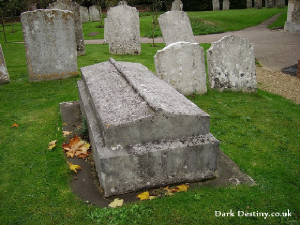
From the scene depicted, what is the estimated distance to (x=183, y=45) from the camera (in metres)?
6.31

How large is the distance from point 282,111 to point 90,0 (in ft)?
103

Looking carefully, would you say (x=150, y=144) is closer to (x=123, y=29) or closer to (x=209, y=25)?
(x=123, y=29)

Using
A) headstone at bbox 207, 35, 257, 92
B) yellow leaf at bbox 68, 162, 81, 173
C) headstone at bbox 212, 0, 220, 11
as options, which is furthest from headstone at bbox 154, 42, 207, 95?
headstone at bbox 212, 0, 220, 11

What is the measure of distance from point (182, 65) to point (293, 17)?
14.1 metres

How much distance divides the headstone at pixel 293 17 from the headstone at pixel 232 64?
39.4 feet

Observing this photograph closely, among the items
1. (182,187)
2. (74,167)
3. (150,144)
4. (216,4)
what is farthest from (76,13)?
(216,4)

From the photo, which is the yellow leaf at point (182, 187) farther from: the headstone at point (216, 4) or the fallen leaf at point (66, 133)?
the headstone at point (216, 4)

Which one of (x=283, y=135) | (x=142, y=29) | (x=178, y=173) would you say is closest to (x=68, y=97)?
(x=178, y=173)

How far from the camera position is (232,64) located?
676 centimetres

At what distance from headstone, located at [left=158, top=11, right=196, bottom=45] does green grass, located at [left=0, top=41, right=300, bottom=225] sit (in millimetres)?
4063

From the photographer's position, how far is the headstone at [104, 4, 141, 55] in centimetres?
1098

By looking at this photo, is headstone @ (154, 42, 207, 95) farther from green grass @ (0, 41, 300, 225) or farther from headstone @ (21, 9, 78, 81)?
headstone @ (21, 9, 78, 81)

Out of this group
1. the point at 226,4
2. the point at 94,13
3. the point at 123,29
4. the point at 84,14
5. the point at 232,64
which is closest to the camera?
the point at 232,64

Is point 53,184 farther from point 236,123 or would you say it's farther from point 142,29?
point 142,29
